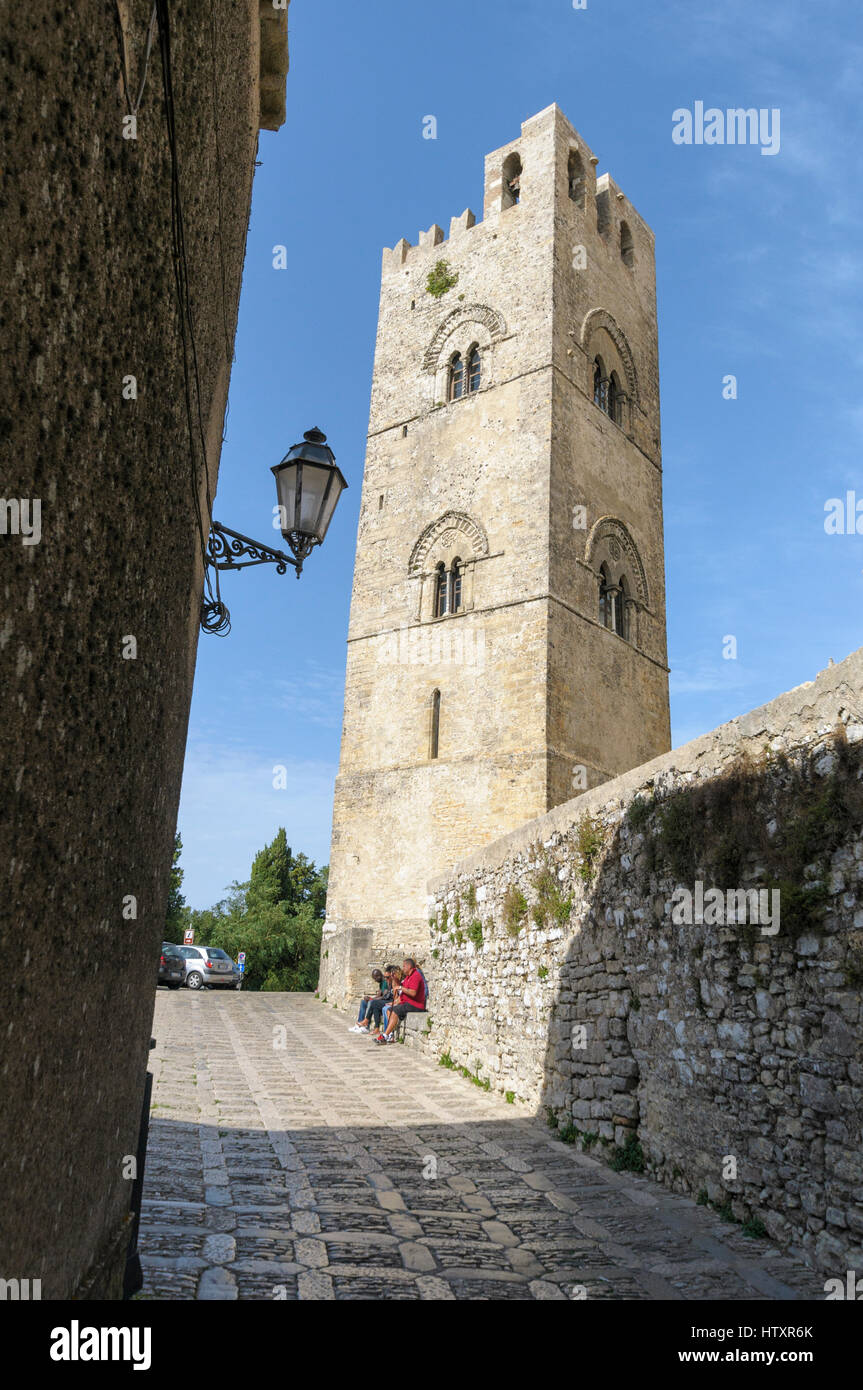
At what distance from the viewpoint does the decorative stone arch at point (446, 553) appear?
56.5ft

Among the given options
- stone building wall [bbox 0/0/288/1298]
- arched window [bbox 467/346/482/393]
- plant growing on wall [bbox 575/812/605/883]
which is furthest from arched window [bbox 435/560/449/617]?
stone building wall [bbox 0/0/288/1298]

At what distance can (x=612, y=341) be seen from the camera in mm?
20125

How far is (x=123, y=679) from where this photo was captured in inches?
85.6

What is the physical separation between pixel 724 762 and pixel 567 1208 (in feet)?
8.09

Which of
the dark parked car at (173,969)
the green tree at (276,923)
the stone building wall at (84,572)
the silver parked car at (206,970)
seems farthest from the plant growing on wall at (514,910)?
the green tree at (276,923)

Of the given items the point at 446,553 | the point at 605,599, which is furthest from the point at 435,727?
the point at 605,599

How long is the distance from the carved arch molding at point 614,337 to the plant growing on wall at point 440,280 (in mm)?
3243

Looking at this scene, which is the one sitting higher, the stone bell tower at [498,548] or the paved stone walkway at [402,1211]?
the stone bell tower at [498,548]

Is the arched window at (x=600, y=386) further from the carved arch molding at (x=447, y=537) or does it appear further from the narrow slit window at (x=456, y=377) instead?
the carved arch molding at (x=447, y=537)

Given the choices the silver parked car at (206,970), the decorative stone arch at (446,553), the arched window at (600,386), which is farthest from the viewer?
the silver parked car at (206,970)

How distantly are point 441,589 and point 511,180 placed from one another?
32.5ft

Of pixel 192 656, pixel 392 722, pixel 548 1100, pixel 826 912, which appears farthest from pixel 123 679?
pixel 392 722
